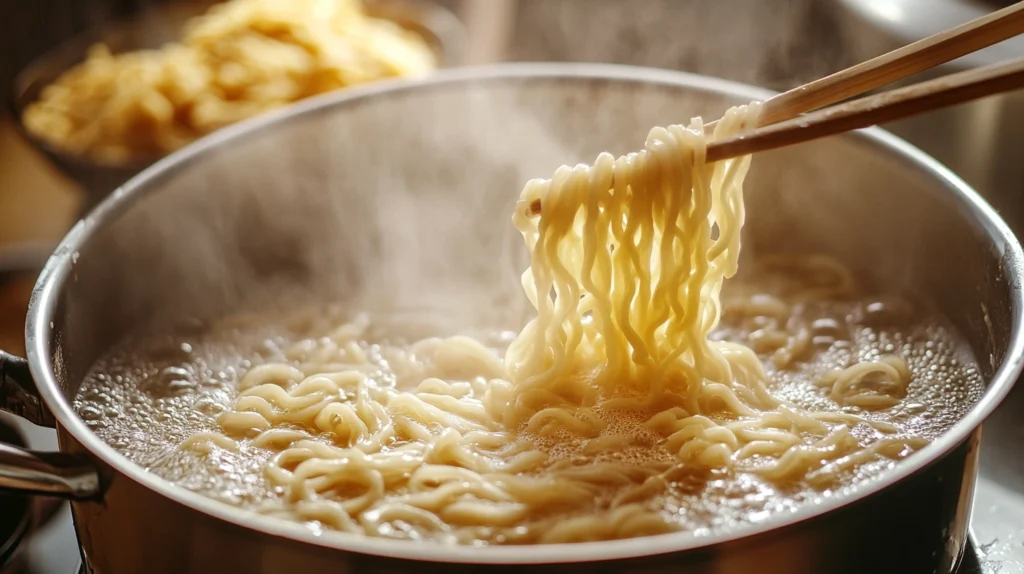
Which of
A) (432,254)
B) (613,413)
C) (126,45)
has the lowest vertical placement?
(613,413)

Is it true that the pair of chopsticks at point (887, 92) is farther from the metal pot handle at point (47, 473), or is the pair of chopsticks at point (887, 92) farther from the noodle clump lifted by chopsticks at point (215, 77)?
the noodle clump lifted by chopsticks at point (215, 77)

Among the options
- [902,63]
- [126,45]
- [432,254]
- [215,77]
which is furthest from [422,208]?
[126,45]

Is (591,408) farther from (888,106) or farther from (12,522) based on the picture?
(12,522)

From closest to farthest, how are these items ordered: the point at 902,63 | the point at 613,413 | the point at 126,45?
the point at 902,63 → the point at 613,413 → the point at 126,45

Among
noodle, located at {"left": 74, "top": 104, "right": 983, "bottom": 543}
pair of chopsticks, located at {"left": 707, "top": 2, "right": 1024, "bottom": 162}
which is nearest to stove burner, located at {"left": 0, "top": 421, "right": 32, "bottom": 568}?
noodle, located at {"left": 74, "top": 104, "right": 983, "bottom": 543}

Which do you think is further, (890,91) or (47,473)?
(890,91)

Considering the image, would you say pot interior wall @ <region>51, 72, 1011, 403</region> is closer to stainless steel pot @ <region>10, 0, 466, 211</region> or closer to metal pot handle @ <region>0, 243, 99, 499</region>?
stainless steel pot @ <region>10, 0, 466, 211</region>

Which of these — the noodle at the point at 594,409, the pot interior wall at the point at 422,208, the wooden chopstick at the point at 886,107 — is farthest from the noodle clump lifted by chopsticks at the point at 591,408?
the pot interior wall at the point at 422,208
